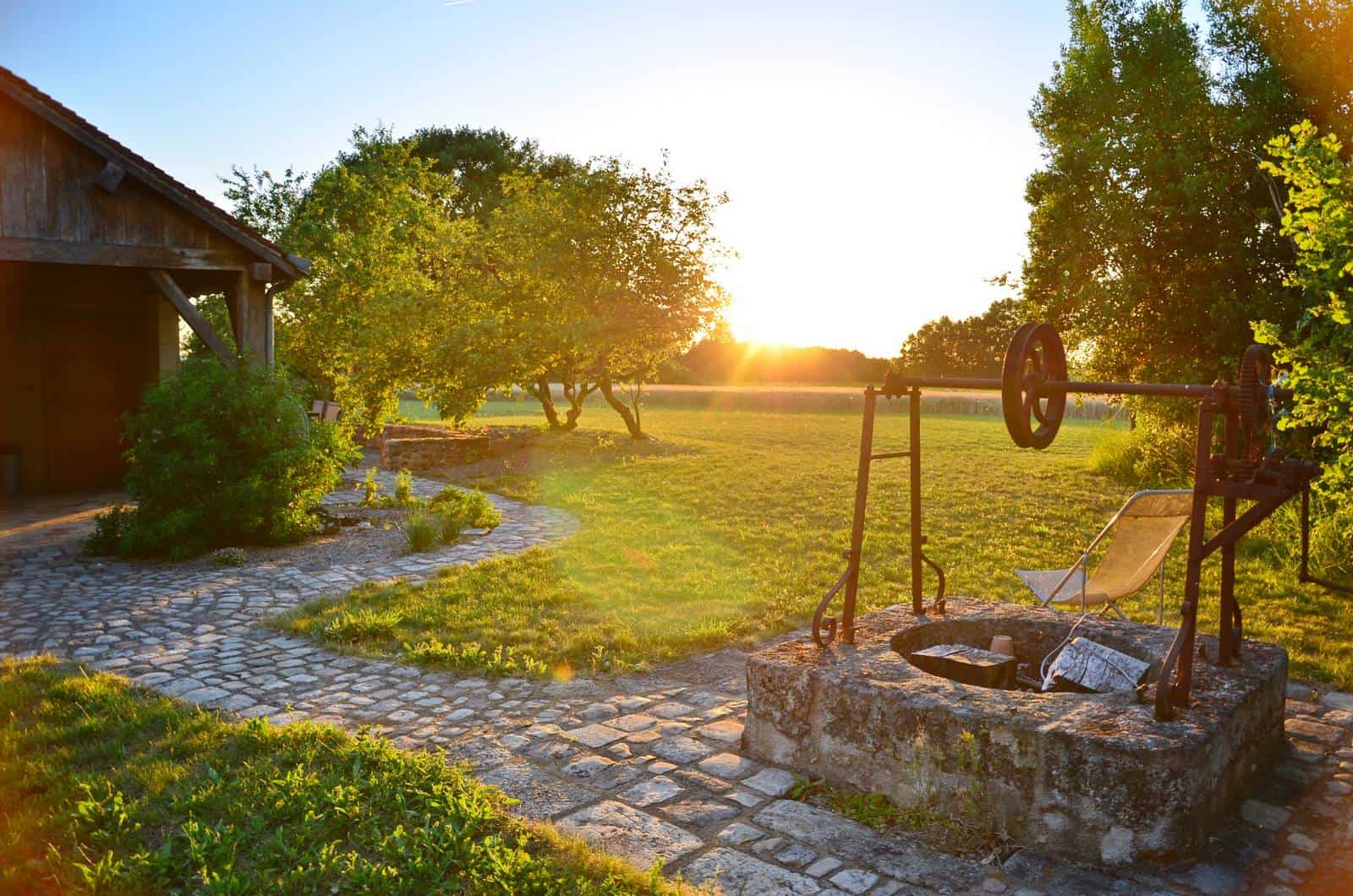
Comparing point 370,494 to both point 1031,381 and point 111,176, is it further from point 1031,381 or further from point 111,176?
point 1031,381

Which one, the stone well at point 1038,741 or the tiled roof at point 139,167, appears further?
the tiled roof at point 139,167

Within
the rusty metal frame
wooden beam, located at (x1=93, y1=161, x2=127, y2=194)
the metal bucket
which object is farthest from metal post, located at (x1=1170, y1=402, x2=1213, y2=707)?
the metal bucket

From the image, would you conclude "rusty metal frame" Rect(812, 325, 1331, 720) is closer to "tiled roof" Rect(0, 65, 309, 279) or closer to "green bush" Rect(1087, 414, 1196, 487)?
"tiled roof" Rect(0, 65, 309, 279)

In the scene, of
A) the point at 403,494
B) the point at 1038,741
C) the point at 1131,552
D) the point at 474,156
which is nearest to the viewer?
the point at 1038,741

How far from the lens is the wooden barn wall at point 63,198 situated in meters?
9.61

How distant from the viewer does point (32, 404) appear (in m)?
13.2

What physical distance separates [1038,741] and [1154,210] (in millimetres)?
13360

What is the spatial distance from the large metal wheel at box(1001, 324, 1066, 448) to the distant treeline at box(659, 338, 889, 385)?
57400 mm

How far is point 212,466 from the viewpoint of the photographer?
933cm

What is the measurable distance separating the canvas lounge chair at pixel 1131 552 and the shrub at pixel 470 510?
7034 millimetres

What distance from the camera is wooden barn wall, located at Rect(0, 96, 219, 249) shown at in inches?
378

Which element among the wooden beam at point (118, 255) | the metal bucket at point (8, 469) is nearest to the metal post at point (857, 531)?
the wooden beam at point (118, 255)

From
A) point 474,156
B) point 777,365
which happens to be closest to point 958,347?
point 777,365

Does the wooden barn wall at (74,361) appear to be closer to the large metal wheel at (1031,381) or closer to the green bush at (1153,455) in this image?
the large metal wheel at (1031,381)
